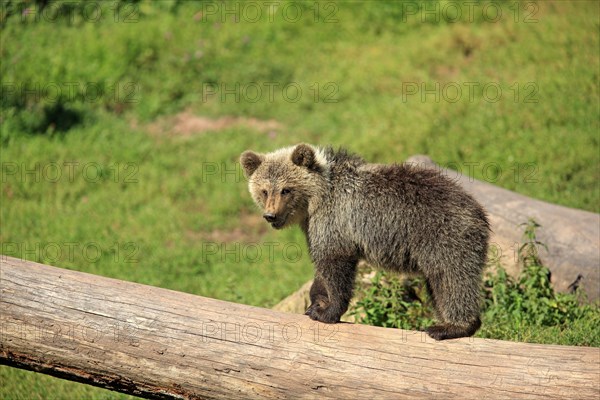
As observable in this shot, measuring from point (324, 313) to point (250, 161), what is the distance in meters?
1.57

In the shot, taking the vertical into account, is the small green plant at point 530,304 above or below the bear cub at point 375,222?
below

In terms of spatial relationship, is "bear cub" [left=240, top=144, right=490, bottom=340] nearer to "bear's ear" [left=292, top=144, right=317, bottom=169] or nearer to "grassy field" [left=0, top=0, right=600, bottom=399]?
"bear's ear" [left=292, top=144, right=317, bottom=169]

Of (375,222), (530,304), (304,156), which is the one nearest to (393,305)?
(530,304)

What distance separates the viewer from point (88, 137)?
476 inches

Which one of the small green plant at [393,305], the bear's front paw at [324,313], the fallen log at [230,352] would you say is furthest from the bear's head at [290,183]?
the small green plant at [393,305]

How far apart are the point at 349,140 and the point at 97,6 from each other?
5.74 m

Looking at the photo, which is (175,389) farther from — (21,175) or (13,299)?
(21,175)

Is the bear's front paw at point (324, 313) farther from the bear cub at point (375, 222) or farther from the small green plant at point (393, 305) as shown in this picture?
the small green plant at point (393, 305)

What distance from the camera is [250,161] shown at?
6414mm

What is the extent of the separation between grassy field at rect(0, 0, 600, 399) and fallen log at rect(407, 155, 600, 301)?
1768 millimetres

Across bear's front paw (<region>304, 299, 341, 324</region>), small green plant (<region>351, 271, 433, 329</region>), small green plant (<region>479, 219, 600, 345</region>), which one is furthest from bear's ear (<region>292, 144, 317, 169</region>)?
small green plant (<region>479, 219, 600, 345</region>)

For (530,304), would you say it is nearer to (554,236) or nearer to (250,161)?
(554,236)

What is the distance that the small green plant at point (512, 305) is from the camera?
6.62m

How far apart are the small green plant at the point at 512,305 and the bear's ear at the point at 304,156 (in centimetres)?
154
